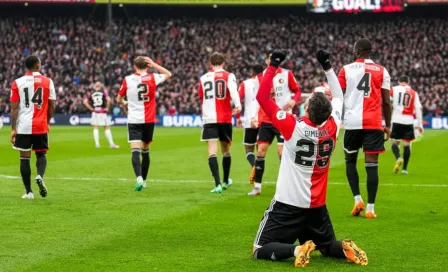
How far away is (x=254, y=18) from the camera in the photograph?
60156 millimetres

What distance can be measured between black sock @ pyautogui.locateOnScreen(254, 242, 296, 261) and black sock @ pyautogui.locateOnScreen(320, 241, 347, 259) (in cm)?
47

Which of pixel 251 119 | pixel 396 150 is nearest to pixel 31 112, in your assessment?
pixel 251 119

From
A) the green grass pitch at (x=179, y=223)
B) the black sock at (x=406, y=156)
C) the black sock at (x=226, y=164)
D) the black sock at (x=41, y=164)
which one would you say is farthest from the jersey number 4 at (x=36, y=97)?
the black sock at (x=406, y=156)

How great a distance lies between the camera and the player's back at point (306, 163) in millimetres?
8055

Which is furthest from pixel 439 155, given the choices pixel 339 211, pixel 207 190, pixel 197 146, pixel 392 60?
pixel 392 60

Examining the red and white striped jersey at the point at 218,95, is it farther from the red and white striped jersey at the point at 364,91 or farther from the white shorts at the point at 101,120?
the white shorts at the point at 101,120

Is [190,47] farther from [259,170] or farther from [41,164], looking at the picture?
[41,164]

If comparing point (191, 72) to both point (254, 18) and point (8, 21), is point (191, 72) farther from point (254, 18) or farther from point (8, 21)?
point (8, 21)

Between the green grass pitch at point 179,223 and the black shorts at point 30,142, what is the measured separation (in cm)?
82

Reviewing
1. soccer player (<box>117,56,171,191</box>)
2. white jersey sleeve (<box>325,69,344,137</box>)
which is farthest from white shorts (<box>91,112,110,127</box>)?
white jersey sleeve (<box>325,69,344,137</box>)

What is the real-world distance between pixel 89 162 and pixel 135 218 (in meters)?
10.7

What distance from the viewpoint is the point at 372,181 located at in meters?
11.3

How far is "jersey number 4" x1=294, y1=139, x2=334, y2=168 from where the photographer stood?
26.5 feet

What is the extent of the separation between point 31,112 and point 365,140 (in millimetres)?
5354
